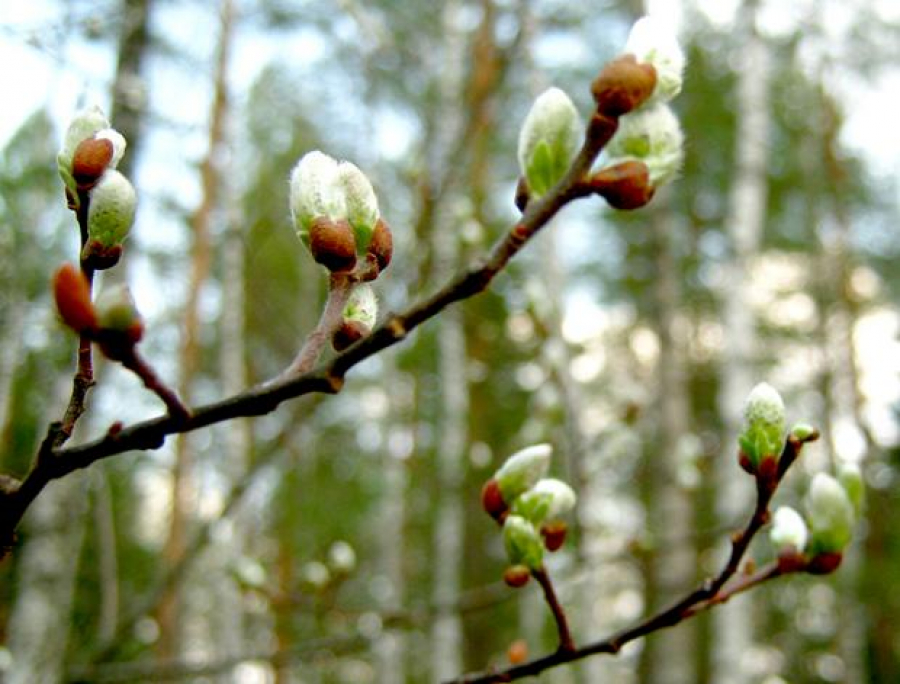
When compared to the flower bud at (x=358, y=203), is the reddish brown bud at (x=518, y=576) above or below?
below

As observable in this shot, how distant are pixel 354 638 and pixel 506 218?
8092 millimetres

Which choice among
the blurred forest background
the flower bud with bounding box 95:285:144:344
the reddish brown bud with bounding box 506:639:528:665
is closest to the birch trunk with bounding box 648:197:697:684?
the blurred forest background

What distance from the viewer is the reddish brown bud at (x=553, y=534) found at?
1.05m

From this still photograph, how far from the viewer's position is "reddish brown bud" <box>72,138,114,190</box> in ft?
2.38

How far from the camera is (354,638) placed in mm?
1766

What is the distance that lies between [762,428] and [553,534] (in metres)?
0.25

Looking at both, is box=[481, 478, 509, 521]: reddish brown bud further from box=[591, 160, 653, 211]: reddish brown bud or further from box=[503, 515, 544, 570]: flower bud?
box=[591, 160, 653, 211]: reddish brown bud

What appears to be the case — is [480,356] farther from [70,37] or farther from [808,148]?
[70,37]

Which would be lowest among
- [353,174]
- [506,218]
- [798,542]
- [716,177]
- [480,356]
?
[798,542]

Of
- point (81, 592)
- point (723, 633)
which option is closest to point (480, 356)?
point (81, 592)

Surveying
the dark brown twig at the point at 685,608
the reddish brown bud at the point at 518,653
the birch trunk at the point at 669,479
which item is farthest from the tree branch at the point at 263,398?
the birch trunk at the point at 669,479

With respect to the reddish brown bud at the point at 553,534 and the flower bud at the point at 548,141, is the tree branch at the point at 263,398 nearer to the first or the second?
the flower bud at the point at 548,141

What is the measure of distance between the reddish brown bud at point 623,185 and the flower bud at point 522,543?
1.22ft

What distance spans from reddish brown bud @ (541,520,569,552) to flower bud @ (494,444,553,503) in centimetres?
5
